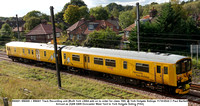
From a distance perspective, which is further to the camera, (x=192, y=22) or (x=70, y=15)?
(x=70, y=15)

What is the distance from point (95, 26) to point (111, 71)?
34.0 m

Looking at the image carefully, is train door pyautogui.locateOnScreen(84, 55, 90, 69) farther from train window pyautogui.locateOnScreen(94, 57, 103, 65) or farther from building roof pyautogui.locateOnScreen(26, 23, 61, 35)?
building roof pyautogui.locateOnScreen(26, 23, 61, 35)

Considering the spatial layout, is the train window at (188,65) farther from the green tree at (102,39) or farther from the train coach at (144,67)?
the green tree at (102,39)

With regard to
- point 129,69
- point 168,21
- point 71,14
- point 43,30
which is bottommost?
point 129,69

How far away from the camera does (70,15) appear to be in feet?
229

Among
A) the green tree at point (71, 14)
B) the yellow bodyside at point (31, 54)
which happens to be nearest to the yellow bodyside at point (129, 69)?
the yellow bodyside at point (31, 54)

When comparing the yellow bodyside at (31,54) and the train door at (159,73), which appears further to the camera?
the yellow bodyside at (31,54)

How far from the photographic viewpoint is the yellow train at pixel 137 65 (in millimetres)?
13078

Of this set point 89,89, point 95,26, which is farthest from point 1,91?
point 95,26

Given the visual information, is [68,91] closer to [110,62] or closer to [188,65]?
[110,62]

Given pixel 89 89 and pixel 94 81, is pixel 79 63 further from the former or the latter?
pixel 89 89

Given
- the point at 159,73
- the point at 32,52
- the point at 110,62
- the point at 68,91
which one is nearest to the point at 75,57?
the point at 110,62

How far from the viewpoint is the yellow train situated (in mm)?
13078

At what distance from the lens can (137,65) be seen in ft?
48.4
